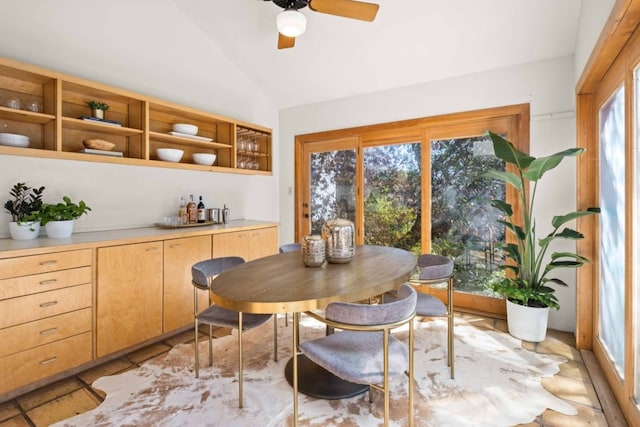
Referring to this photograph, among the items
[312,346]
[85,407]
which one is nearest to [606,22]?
[312,346]

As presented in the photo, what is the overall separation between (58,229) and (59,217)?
0.09 m

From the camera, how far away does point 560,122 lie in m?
2.83

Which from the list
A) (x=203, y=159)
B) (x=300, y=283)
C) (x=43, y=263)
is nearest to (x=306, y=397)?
(x=300, y=283)

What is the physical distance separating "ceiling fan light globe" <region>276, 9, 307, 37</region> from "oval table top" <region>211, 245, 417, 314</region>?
1.66m

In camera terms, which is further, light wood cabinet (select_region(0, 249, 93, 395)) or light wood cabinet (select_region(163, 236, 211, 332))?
light wood cabinet (select_region(163, 236, 211, 332))

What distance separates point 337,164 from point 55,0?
314 cm

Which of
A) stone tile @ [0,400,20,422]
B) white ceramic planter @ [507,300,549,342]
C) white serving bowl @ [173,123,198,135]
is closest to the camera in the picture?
stone tile @ [0,400,20,422]

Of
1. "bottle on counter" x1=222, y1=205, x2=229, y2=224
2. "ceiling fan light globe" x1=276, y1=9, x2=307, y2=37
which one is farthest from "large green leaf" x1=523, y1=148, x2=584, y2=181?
"bottle on counter" x1=222, y1=205, x2=229, y2=224

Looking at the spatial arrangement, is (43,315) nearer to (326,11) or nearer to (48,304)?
(48,304)

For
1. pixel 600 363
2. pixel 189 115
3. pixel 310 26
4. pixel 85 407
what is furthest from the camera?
pixel 189 115

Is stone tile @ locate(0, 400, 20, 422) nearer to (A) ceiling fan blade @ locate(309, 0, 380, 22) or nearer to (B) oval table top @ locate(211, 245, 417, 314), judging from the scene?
(B) oval table top @ locate(211, 245, 417, 314)

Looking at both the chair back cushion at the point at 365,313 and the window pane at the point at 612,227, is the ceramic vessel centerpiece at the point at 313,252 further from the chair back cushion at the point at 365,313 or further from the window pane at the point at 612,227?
the window pane at the point at 612,227

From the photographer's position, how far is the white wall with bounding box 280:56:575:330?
2.82 m

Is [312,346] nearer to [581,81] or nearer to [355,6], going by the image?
[355,6]
